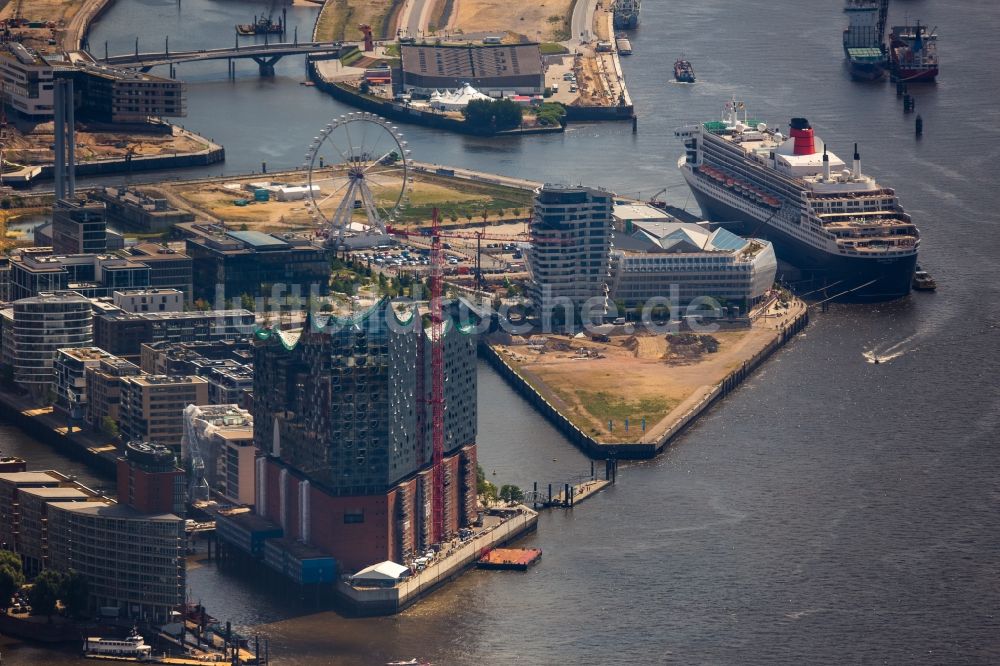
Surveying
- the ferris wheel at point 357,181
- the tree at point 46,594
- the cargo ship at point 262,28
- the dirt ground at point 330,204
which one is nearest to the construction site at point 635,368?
the dirt ground at point 330,204

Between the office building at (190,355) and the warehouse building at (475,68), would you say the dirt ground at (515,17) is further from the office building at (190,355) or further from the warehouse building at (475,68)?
the office building at (190,355)

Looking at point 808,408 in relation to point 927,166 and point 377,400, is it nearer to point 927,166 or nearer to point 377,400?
point 377,400

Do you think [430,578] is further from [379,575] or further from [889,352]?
[889,352]

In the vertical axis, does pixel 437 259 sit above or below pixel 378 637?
above

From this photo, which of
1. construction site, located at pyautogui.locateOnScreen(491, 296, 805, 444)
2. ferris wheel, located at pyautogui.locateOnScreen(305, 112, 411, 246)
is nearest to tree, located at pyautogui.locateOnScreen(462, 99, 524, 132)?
ferris wheel, located at pyautogui.locateOnScreen(305, 112, 411, 246)

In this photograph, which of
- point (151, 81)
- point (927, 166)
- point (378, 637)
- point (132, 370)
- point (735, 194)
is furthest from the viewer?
point (151, 81)

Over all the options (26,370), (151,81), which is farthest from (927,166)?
(26,370)
